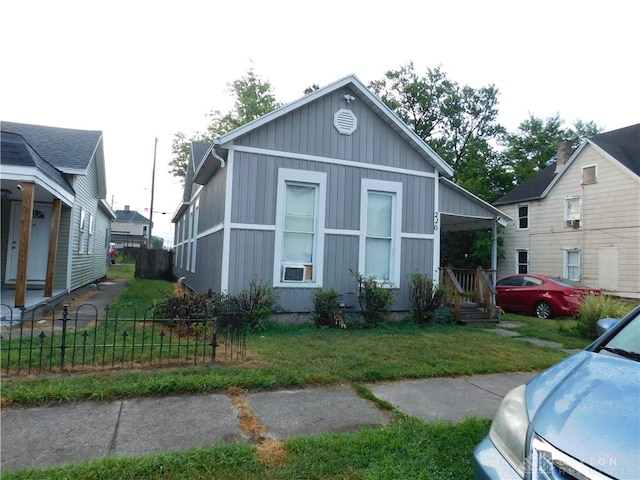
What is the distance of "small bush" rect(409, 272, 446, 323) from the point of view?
27.8 feet

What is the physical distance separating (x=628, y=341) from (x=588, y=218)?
17.1 m

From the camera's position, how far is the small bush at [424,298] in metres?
8.48

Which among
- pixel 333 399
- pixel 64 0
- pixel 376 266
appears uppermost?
pixel 64 0

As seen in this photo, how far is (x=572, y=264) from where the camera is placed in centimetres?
1684

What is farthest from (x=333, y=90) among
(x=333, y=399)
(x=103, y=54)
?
(x=333, y=399)

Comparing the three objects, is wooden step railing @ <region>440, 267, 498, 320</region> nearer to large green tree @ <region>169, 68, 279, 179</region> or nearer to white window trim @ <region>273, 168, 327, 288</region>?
white window trim @ <region>273, 168, 327, 288</region>

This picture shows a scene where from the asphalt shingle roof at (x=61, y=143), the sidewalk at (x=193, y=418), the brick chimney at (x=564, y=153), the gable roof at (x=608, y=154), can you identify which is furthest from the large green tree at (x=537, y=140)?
the sidewalk at (x=193, y=418)

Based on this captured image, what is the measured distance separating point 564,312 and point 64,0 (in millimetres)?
13403

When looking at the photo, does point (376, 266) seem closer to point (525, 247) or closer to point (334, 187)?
point (334, 187)

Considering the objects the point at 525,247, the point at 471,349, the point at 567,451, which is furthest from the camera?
the point at 525,247

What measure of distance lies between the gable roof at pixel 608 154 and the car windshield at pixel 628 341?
16.3 m

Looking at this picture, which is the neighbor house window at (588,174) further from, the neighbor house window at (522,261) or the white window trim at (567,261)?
the neighbor house window at (522,261)

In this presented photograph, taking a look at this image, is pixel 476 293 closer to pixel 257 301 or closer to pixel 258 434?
pixel 257 301

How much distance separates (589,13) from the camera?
6539 mm
